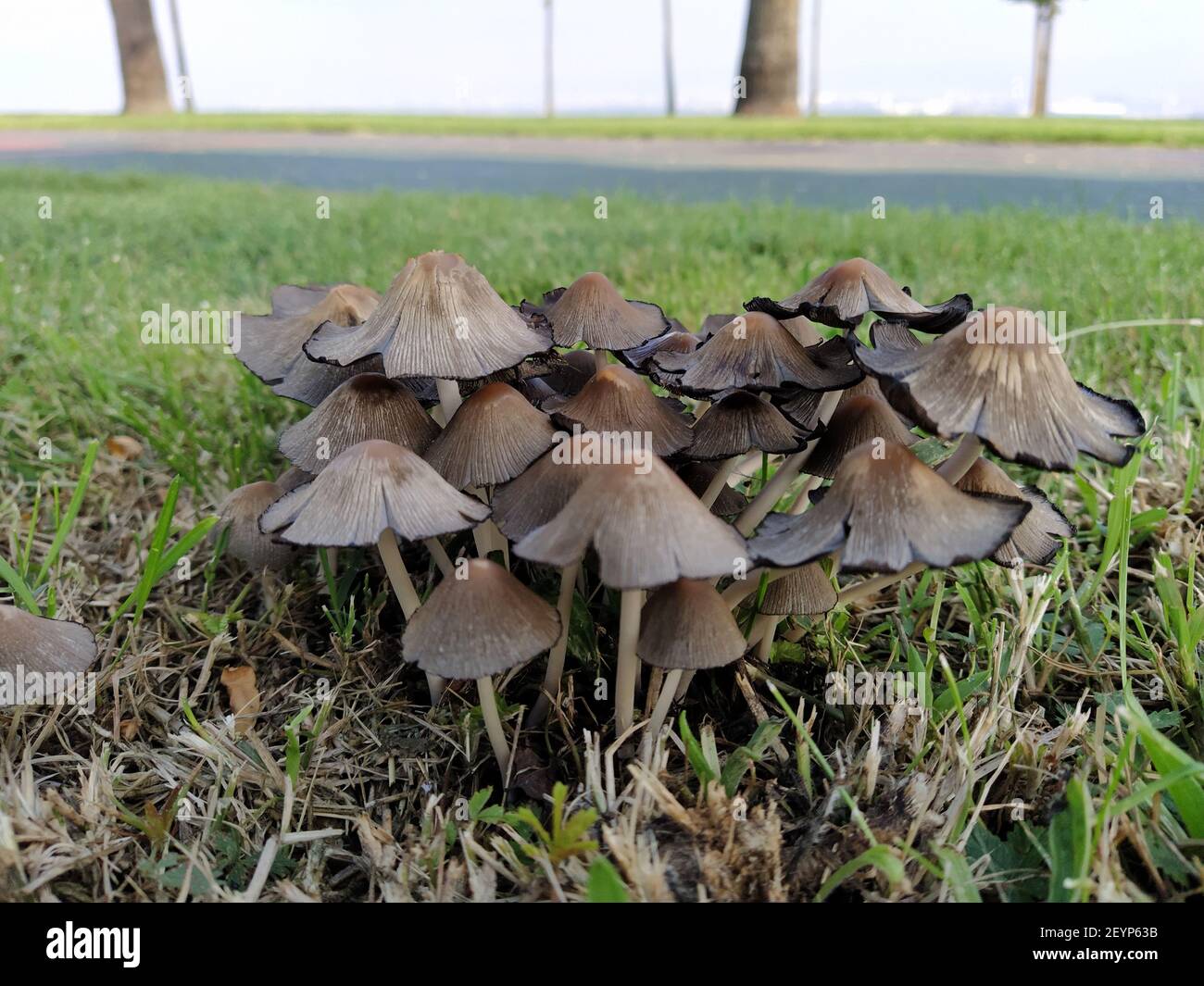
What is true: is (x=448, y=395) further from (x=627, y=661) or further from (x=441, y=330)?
(x=627, y=661)

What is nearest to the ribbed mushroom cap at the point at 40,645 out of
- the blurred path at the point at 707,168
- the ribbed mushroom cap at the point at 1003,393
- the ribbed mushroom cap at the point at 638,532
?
the ribbed mushroom cap at the point at 638,532

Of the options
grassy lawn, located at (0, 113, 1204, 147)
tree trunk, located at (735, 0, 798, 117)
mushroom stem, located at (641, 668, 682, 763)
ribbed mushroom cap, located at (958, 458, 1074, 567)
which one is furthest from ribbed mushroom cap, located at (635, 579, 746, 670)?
tree trunk, located at (735, 0, 798, 117)

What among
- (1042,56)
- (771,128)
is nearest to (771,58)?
(771,128)

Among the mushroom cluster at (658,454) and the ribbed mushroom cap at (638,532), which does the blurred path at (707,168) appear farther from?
Answer: the ribbed mushroom cap at (638,532)

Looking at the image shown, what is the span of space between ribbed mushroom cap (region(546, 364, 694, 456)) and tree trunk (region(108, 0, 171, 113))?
27.4 m

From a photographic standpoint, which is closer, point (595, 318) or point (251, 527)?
point (595, 318)

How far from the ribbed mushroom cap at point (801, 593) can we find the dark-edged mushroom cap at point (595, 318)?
0.53 meters

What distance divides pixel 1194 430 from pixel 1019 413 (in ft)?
6.46

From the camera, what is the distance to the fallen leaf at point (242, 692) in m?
1.96

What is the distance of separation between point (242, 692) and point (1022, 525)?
1.55 metres

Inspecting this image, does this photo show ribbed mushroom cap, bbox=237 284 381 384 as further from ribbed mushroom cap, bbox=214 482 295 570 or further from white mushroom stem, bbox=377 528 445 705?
white mushroom stem, bbox=377 528 445 705

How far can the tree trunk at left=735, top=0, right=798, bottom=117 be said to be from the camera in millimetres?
16375

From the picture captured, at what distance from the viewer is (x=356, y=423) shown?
1.73 meters
